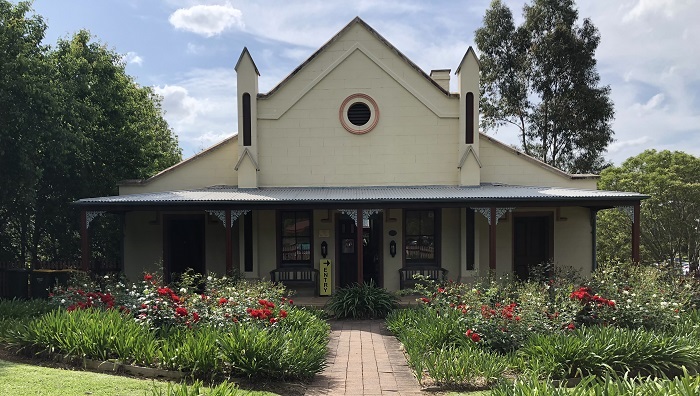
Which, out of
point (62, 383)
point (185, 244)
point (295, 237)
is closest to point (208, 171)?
point (185, 244)

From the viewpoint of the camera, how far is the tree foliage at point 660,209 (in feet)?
61.8

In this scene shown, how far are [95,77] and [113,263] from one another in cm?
664

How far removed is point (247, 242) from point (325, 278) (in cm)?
250

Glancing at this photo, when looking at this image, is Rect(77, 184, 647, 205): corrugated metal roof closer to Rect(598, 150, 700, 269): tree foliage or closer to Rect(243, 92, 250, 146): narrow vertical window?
Rect(243, 92, 250, 146): narrow vertical window

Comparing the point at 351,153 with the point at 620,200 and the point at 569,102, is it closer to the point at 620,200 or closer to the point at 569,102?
the point at 620,200

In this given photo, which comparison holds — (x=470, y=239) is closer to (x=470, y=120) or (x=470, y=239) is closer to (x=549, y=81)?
(x=470, y=120)

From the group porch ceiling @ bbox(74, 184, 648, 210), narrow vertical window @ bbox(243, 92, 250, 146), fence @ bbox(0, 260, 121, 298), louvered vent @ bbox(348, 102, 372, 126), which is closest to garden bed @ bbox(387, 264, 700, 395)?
porch ceiling @ bbox(74, 184, 648, 210)

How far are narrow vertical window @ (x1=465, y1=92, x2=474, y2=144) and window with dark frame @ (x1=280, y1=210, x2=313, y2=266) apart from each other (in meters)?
5.22

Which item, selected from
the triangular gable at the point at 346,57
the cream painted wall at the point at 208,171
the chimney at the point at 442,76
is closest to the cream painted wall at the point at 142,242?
the cream painted wall at the point at 208,171

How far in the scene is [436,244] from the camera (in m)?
13.9

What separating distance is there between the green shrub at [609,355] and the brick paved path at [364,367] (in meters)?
1.76

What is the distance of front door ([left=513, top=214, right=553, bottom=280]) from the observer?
14.4 meters

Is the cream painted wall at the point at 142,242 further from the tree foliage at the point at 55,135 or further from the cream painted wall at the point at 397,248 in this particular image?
the cream painted wall at the point at 397,248

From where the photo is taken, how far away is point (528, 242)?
14.5 metres
